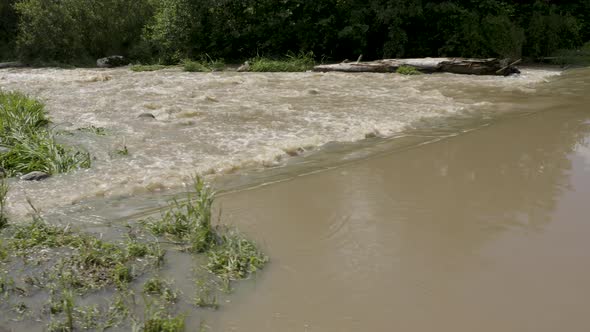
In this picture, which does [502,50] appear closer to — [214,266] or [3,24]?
[214,266]

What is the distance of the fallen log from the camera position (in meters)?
14.9

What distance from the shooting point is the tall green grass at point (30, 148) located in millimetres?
6859

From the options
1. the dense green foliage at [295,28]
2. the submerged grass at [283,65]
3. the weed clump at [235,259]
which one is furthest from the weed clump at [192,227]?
the dense green foliage at [295,28]

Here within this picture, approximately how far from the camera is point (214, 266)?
14.2 feet

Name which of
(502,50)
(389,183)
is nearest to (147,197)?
(389,183)

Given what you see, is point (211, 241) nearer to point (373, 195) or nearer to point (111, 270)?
point (111, 270)

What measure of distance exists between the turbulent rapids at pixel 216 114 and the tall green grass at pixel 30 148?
0.86ft

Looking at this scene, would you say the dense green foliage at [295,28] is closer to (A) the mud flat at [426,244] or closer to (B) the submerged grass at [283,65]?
(B) the submerged grass at [283,65]

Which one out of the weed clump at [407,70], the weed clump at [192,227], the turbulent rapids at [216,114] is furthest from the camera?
the weed clump at [407,70]

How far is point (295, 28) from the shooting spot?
19.1 m

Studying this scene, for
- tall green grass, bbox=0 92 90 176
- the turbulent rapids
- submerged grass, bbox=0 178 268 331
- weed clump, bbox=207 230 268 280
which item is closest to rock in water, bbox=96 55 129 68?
the turbulent rapids

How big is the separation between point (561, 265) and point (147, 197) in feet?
12.9

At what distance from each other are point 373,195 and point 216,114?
5.01m

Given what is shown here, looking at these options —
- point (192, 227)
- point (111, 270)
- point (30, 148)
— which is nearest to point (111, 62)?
point (30, 148)
